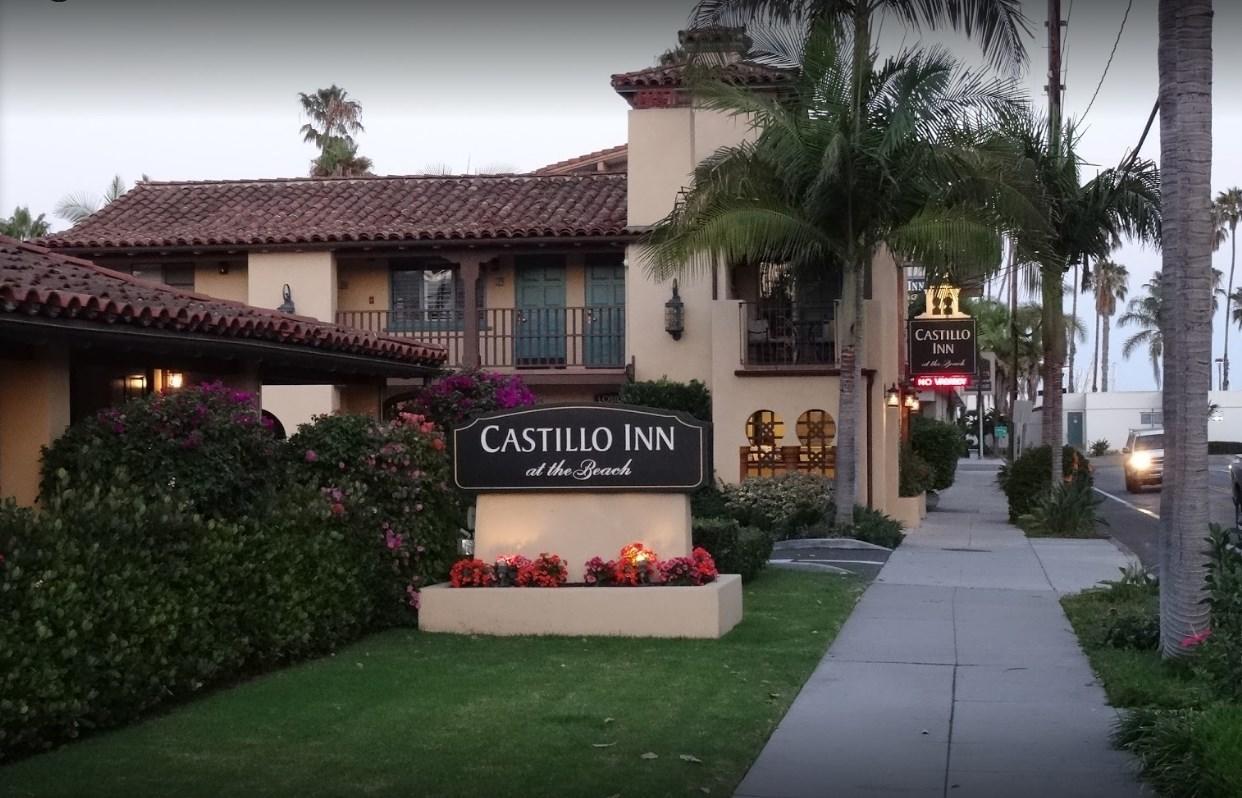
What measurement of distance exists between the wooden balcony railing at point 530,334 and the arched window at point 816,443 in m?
3.60

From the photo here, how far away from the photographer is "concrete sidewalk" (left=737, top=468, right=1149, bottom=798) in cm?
781

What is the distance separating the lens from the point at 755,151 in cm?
2167

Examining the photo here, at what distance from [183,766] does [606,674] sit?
12.0ft

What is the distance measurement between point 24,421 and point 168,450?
1.00 metres

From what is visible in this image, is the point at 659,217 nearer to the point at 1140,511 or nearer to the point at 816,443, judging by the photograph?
the point at 816,443

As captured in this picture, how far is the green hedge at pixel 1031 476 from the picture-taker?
27578 millimetres

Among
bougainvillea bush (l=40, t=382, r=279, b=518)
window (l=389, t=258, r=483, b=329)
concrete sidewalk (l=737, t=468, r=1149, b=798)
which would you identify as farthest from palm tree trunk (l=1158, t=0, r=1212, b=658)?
window (l=389, t=258, r=483, b=329)

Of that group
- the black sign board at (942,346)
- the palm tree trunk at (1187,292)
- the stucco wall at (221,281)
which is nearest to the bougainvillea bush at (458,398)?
the palm tree trunk at (1187,292)

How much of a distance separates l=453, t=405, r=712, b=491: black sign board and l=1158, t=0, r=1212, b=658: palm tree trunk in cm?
409

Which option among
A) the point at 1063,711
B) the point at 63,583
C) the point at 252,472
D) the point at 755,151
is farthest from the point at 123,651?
the point at 755,151

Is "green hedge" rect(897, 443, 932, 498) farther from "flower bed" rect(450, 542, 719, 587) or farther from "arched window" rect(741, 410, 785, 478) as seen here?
"flower bed" rect(450, 542, 719, 587)

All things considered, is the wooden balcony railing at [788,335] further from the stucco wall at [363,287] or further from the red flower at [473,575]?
the red flower at [473,575]

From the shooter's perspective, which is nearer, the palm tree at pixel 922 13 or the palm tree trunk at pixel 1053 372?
the palm tree at pixel 922 13

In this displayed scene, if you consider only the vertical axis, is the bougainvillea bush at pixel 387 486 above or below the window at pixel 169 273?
below
